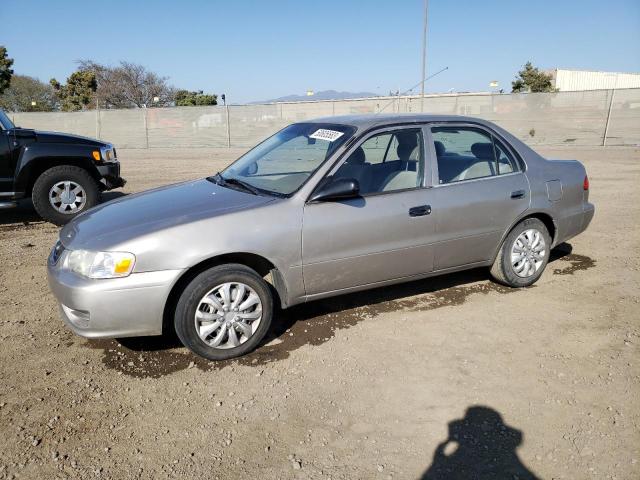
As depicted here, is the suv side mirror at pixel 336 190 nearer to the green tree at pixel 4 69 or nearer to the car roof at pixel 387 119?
the car roof at pixel 387 119

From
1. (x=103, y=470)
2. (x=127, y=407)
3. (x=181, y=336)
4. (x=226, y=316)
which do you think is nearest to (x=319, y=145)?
(x=226, y=316)

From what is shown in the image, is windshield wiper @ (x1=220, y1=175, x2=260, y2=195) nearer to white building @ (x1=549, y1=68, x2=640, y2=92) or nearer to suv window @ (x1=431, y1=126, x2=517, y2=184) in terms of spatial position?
suv window @ (x1=431, y1=126, x2=517, y2=184)

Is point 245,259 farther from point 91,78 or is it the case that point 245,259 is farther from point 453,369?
point 91,78

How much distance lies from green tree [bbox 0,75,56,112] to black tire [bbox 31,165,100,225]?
48.9 metres

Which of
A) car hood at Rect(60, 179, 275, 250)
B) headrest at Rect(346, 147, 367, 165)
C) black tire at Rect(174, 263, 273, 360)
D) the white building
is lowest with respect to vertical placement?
black tire at Rect(174, 263, 273, 360)

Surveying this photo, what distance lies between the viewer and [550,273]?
5398 millimetres

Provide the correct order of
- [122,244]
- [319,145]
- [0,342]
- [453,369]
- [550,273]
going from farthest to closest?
[550,273] < [319,145] < [0,342] < [453,369] < [122,244]

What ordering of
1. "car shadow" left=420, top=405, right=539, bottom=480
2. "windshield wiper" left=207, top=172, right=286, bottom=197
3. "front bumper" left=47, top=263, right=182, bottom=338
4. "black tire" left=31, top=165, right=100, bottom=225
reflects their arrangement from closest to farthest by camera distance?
"car shadow" left=420, top=405, right=539, bottom=480
"front bumper" left=47, top=263, right=182, bottom=338
"windshield wiper" left=207, top=172, right=286, bottom=197
"black tire" left=31, top=165, right=100, bottom=225

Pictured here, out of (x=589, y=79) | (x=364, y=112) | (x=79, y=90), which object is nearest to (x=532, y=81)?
(x=589, y=79)

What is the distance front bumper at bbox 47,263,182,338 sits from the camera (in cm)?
321

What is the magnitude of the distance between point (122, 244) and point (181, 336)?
725mm

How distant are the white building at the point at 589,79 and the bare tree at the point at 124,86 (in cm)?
4251

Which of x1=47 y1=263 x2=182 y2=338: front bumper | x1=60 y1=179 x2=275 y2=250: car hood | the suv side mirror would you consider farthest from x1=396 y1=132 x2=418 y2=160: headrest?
x1=47 y1=263 x2=182 y2=338: front bumper

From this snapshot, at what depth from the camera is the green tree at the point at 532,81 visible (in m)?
46.4
